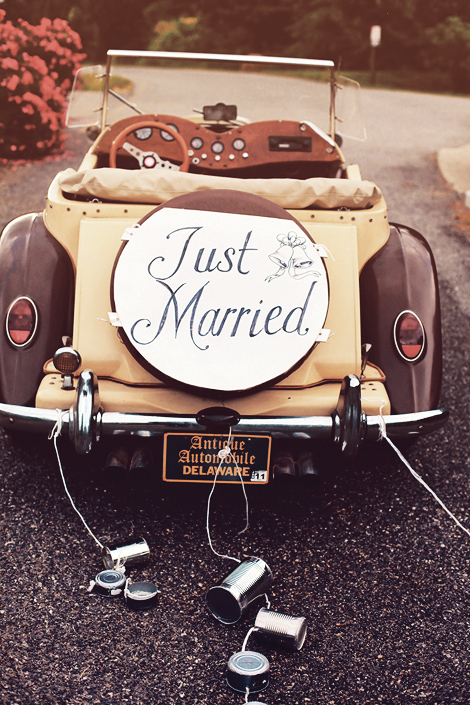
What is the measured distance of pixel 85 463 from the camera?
3639mm

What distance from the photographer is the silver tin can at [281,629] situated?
253 cm

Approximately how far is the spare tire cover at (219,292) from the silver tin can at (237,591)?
71 cm

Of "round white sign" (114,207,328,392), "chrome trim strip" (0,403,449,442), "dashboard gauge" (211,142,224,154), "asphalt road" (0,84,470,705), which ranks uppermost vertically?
"dashboard gauge" (211,142,224,154)

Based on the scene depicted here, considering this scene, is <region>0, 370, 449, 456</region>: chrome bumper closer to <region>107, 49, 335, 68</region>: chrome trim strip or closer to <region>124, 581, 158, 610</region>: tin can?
<region>124, 581, 158, 610</region>: tin can

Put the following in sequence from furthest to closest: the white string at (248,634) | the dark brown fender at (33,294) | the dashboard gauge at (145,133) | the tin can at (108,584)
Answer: the dashboard gauge at (145,133), the dark brown fender at (33,294), the tin can at (108,584), the white string at (248,634)

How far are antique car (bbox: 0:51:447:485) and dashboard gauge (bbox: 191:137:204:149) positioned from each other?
1.47 m

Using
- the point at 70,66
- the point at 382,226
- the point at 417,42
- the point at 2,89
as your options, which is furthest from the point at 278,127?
the point at 417,42

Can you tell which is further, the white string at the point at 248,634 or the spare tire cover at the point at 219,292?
the spare tire cover at the point at 219,292

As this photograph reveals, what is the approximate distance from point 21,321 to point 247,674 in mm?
1808

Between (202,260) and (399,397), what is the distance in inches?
42.3

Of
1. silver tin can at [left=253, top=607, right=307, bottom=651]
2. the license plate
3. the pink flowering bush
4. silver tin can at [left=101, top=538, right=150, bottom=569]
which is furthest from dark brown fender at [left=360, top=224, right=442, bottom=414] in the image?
the pink flowering bush

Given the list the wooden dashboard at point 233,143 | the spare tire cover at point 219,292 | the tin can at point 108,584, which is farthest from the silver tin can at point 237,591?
the wooden dashboard at point 233,143

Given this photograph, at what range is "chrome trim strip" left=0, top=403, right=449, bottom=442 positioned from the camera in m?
2.93

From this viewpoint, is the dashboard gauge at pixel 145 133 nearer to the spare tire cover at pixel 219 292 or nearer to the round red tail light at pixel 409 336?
the spare tire cover at pixel 219 292
